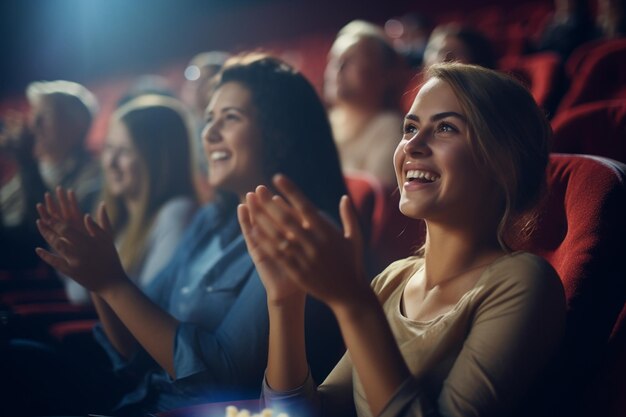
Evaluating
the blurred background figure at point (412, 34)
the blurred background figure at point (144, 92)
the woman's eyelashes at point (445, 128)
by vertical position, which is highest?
the blurred background figure at point (144, 92)

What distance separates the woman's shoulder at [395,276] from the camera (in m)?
0.50

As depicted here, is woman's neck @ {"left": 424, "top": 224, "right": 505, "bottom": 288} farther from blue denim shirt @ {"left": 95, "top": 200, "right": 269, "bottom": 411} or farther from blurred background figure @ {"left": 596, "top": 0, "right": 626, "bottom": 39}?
blurred background figure @ {"left": 596, "top": 0, "right": 626, "bottom": 39}

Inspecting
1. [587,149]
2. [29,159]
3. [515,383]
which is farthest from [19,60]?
[515,383]

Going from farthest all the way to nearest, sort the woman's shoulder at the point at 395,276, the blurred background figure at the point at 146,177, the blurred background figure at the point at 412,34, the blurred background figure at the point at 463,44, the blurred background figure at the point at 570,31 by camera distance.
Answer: the blurred background figure at the point at 412,34 → the blurred background figure at the point at 570,31 → the blurred background figure at the point at 463,44 → the blurred background figure at the point at 146,177 → the woman's shoulder at the point at 395,276

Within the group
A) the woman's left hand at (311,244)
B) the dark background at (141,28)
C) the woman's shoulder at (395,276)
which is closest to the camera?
the woman's left hand at (311,244)

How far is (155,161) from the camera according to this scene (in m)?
0.87

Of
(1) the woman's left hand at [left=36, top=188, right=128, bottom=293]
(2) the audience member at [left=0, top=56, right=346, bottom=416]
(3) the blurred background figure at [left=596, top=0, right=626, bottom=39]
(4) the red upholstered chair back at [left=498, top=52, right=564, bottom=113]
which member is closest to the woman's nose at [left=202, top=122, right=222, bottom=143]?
(2) the audience member at [left=0, top=56, right=346, bottom=416]

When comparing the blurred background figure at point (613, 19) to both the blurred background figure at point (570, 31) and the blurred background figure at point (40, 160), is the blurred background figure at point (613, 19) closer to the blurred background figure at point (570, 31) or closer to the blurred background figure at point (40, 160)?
the blurred background figure at point (570, 31)

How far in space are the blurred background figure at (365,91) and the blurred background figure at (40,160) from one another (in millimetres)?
380

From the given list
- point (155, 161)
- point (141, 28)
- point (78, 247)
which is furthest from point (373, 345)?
point (141, 28)

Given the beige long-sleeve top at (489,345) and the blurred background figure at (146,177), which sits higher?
the blurred background figure at (146,177)

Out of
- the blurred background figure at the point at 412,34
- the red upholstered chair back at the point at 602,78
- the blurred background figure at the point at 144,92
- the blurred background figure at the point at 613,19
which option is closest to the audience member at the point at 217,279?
the red upholstered chair back at the point at 602,78

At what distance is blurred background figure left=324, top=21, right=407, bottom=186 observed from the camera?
1.14m

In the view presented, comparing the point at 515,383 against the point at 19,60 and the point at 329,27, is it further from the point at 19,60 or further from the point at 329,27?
the point at 19,60
